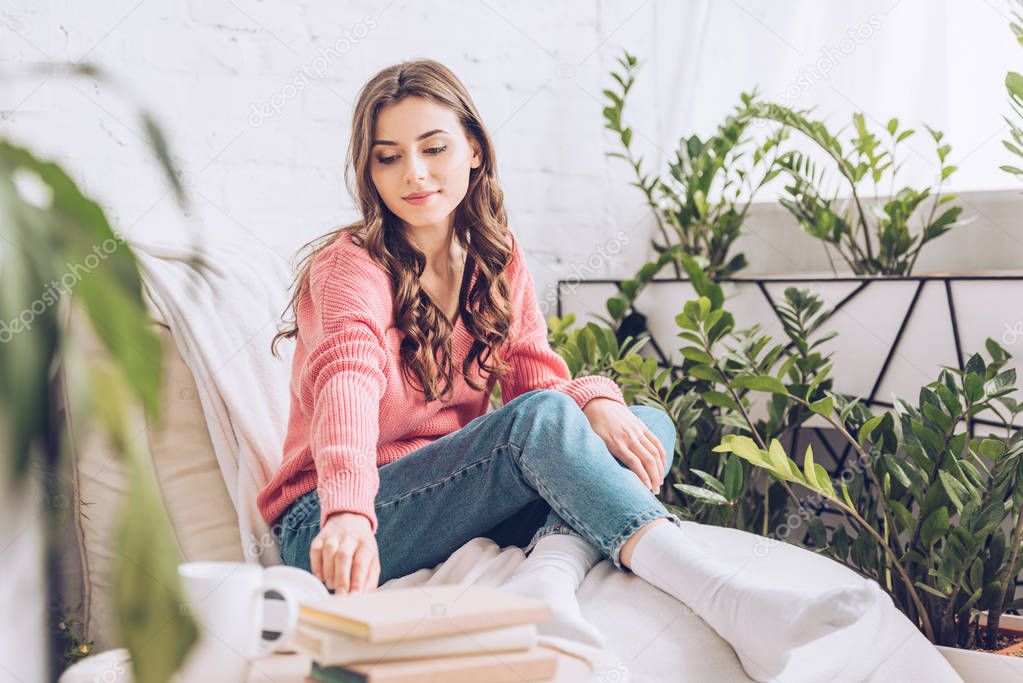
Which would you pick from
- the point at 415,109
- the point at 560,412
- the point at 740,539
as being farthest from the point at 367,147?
the point at 740,539

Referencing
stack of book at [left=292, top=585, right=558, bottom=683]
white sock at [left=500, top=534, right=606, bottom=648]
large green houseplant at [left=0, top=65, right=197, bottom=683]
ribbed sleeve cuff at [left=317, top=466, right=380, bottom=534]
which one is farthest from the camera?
ribbed sleeve cuff at [left=317, top=466, right=380, bottom=534]

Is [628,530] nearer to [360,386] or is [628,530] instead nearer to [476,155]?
[360,386]

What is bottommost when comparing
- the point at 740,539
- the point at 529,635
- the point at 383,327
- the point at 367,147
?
the point at 740,539

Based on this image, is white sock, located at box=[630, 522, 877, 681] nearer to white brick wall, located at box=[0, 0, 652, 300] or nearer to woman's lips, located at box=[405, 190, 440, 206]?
woman's lips, located at box=[405, 190, 440, 206]

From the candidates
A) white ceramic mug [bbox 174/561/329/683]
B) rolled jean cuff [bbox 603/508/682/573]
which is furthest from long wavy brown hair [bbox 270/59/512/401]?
white ceramic mug [bbox 174/561/329/683]

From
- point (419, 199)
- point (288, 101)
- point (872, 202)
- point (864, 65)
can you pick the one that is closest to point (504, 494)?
point (419, 199)

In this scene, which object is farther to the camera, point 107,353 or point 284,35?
point 284,35

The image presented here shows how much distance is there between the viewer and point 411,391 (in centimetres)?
130

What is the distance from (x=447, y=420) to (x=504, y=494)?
24 cm

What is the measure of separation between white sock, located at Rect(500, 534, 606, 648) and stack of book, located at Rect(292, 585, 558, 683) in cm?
13

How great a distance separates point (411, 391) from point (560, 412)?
249 millimetres

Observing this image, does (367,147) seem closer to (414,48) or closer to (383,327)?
(383,327)

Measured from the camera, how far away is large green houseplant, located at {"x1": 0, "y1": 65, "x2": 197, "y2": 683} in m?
0.29

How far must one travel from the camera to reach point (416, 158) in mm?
1285
